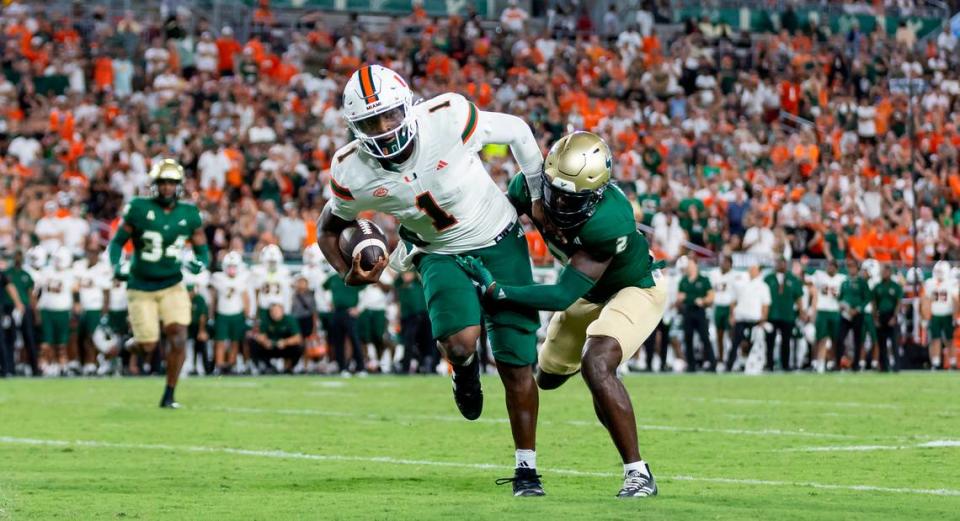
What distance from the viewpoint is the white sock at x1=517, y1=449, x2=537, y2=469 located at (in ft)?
22.2

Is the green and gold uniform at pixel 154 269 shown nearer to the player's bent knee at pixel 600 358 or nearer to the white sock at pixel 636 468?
the player's bent knee at pixel 600 358

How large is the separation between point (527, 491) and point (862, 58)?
23469 mm

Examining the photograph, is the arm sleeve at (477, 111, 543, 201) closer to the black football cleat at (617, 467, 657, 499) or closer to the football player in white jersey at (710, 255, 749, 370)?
the black football cleat at (617, 467, 657, 499)

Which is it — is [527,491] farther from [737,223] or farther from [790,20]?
[790,20]

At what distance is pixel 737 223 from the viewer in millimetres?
22594


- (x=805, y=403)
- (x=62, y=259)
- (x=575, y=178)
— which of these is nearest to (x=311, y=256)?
(x=62, y=259)

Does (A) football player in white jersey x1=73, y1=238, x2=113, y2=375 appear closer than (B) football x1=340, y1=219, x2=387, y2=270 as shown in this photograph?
No

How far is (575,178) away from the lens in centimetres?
651

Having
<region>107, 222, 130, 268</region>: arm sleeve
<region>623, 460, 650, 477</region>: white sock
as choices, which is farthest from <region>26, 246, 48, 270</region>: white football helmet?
<region>623, 460, 650, 477</region>: white sock

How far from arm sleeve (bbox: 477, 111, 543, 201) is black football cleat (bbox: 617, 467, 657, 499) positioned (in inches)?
51.8

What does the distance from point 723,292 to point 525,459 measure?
14266mm

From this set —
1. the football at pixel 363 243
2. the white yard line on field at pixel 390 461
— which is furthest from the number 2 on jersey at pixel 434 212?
the white yard line on field at pixel 390 461

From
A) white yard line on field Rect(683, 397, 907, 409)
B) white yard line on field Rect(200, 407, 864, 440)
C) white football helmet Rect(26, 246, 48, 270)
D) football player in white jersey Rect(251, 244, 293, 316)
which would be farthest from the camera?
football player in white jersey Rect(251, 244, 293, 316)

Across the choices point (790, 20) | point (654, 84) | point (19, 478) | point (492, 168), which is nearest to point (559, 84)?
point (654, 84)
